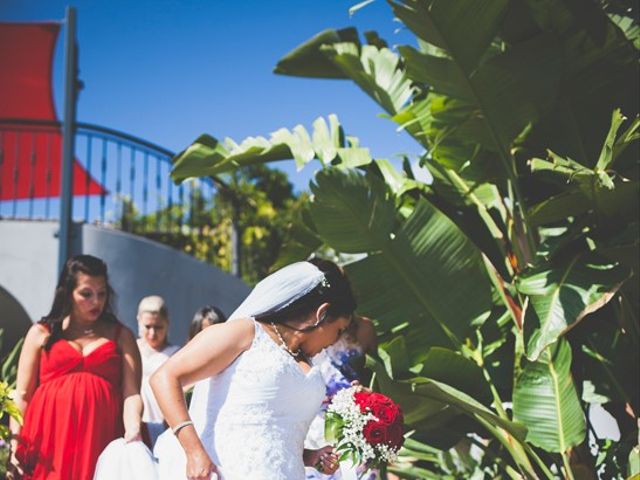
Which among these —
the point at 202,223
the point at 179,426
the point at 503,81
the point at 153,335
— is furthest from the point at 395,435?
the point at 202,223

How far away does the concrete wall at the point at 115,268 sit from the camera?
794cm

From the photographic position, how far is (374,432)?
113 inches

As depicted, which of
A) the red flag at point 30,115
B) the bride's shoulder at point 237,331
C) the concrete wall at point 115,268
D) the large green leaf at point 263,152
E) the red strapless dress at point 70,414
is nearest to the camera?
the bride's shoulder at point 237,331

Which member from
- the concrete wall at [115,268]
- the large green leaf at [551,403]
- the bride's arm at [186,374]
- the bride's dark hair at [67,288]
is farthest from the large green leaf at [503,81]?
the concrete wall at [115,268]

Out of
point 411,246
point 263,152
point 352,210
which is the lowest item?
point 411,246

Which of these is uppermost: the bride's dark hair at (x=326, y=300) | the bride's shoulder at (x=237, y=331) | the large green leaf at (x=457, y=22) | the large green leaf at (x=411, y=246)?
the large green leaf at (x=457, y=22)

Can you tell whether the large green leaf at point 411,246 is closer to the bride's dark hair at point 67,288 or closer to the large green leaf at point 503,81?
the large green leaf at point 503,81

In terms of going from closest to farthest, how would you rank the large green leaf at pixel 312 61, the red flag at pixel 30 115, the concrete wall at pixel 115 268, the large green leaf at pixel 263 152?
the large green leaf at pixel 263 152
the large green leaf at pixel 312 61
the concrete wall at pixel 115 268
the red flag at pixel 30 115

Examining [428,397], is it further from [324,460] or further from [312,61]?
[312,61]

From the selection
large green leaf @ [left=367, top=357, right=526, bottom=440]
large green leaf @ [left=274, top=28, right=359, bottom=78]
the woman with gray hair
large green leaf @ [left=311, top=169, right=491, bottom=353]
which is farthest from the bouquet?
large green leaf @ [left=274, top=28, right=359, bottom=78]

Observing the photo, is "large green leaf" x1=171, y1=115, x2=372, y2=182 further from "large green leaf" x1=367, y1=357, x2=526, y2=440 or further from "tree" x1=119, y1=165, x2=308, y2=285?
"tree" x1=119, y1=165, x2=308, y2=285

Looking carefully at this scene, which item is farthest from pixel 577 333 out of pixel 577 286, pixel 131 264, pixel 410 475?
pixel 131 264

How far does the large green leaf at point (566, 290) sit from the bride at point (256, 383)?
1.55m

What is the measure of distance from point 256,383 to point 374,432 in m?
0.52
